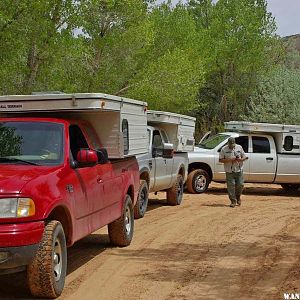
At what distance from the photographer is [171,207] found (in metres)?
14.3

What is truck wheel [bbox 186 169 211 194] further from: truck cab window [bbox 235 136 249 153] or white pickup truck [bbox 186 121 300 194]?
truck cab window [bbox 235 136 249 153]

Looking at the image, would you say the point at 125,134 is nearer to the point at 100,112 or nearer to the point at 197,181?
the point at 100,112

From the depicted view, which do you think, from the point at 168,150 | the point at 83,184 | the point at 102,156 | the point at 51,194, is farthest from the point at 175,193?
the point at 51,194

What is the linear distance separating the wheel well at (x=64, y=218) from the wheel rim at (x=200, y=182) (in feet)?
37.7

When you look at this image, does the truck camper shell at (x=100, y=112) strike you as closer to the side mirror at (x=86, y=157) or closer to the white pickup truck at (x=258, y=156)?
the side mirror at (x=86, y=157)

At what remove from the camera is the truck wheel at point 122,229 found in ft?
28.5

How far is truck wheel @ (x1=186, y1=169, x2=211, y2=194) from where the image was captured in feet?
58.2

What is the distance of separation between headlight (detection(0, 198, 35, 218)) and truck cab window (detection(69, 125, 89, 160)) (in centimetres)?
171

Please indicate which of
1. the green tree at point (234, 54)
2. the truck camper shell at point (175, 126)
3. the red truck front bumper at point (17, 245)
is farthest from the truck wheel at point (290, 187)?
the red truck front bumper at point (17, 245)

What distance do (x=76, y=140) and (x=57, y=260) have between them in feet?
6.05

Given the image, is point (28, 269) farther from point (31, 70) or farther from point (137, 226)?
point (31, 70)

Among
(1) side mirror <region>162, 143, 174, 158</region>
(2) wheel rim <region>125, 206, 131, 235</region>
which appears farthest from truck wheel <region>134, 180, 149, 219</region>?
(2) wheel rim <region>125, 206, 131, 235</region>

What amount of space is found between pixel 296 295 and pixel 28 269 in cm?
276

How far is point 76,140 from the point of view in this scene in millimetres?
7473
